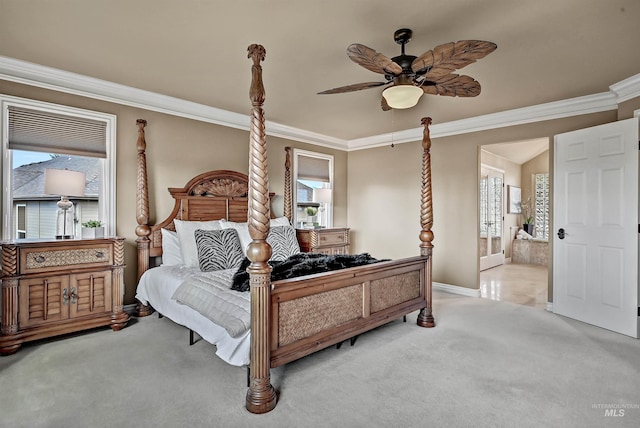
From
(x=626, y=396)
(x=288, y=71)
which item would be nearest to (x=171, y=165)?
(x=288, y=71)

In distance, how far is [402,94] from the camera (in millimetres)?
2482

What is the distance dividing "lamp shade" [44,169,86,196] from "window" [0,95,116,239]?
0.45 m

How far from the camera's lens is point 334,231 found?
18.0ft

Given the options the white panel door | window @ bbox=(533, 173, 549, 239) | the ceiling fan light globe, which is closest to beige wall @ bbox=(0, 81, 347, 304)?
the ceiling fan light globe

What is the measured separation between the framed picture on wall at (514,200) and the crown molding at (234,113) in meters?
3.77

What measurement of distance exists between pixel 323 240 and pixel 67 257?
129 inches

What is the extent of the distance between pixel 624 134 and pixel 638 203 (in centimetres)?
73

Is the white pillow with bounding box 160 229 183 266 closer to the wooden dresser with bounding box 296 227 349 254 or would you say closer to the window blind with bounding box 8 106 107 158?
the window blind with bounding box 8 106 107 158

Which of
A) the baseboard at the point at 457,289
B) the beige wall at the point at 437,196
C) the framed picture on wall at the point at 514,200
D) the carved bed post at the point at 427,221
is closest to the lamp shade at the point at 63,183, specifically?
the carved bed post at the point at 427,221

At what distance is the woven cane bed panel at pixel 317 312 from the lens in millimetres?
2297

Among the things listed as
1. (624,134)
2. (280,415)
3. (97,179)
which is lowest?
(280,415)

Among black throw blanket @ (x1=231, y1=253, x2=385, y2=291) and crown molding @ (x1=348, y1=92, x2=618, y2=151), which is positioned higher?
crown molding @ (x1=348, y1=92, x2=618, y2=151)

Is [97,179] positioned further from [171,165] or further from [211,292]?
[211,292]

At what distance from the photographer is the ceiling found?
221cm
